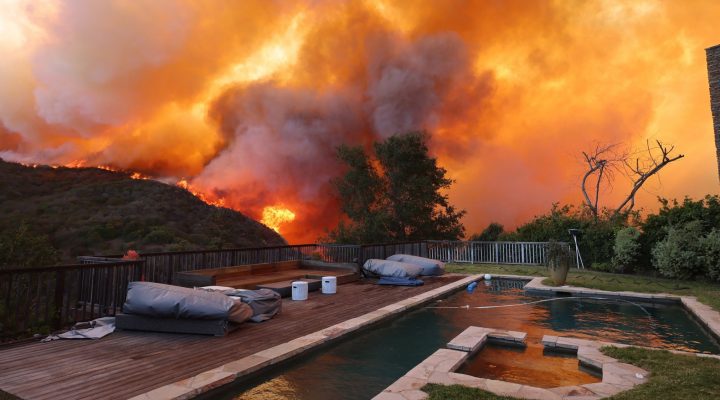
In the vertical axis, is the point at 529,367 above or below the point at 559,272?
below

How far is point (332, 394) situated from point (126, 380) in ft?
6.10

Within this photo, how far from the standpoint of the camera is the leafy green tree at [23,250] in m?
8.47

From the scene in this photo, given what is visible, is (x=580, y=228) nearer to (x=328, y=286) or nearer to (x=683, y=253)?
(x=683, y=253)

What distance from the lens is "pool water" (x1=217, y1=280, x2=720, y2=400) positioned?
12.7ft

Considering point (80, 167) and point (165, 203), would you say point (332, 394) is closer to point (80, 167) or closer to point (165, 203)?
point (165, 203)

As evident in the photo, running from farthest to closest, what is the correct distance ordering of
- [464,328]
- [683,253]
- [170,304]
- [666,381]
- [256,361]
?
[683,253] → [464,328] → [170,304] → [256,361] → [666,381]

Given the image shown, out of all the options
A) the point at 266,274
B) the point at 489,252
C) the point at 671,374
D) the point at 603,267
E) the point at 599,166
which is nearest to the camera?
the point at 671,374

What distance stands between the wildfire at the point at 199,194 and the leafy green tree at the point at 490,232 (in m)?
21.5

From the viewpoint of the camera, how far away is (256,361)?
4.05 meters

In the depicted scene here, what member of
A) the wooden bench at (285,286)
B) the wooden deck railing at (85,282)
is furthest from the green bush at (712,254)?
the wooden bench at (285,286)

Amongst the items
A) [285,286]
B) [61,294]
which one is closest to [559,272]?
[285,286]

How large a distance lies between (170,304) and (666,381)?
5.46 metres

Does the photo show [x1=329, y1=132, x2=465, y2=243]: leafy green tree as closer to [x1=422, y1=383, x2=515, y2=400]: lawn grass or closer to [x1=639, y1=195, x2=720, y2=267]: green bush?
[x1=639, y1=195, x2=720, y2=267]: green bush

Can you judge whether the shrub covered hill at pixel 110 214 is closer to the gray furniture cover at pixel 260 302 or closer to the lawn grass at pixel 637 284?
the lawn grass at pixel 637 284
